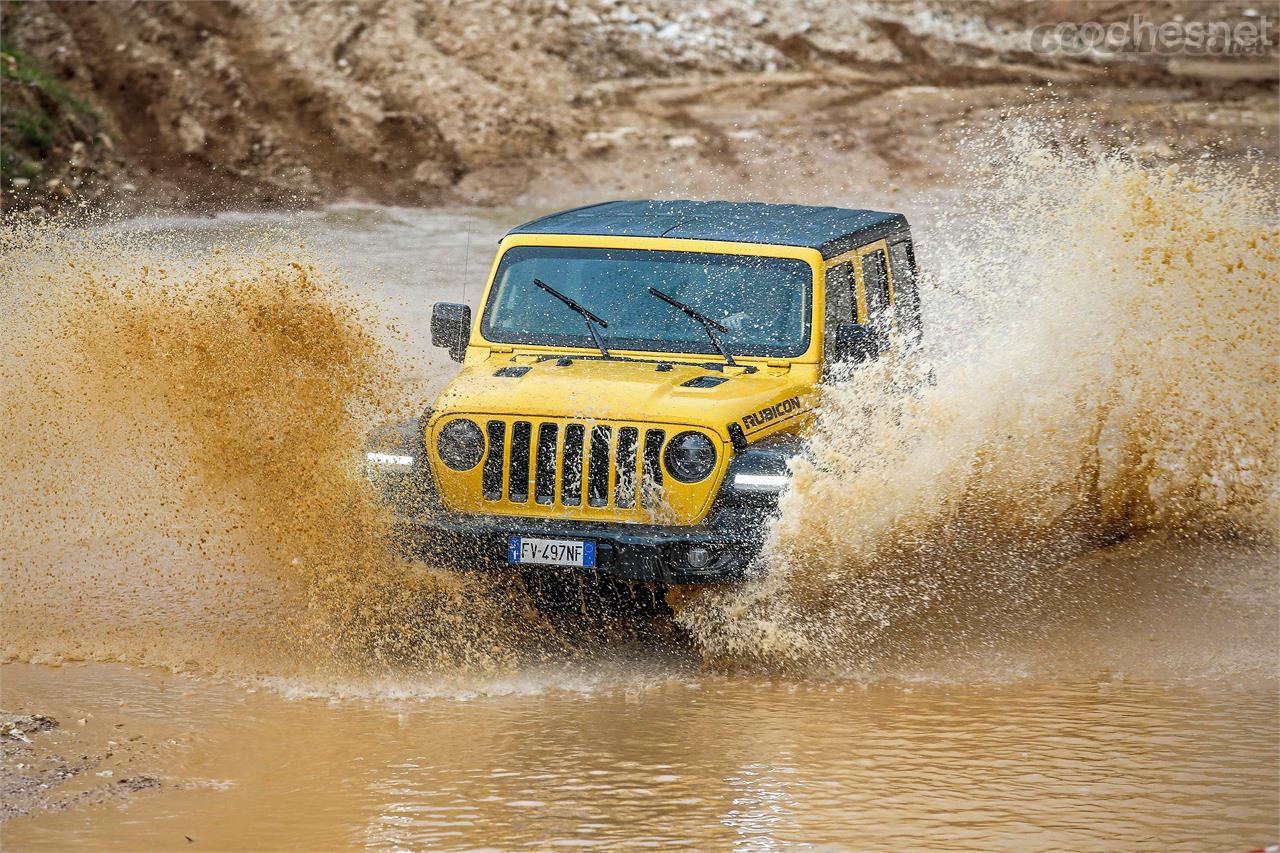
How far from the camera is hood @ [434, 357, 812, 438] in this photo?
7.75m

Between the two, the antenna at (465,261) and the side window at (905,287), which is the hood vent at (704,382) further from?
the antenna at (465,261)

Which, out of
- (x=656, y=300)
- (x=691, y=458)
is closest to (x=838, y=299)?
(x=656, y=300)

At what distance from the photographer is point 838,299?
28.8 ft

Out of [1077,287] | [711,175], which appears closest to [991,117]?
[711,175]

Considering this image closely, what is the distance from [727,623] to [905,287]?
9.23 feet

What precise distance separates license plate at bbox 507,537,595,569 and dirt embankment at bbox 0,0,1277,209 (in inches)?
554

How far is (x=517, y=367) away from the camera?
27.3ft

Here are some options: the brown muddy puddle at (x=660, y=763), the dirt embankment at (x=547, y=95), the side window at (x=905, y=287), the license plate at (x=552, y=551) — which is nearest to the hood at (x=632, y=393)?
the license plate at (x=552, y=551)

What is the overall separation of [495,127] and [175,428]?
15.6 m

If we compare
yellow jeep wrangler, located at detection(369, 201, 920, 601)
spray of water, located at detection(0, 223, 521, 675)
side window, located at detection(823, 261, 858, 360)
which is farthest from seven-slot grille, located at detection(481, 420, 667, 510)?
side window, located at detection(823, 261, 858, 360)

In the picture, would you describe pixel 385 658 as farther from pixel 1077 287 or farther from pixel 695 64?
Answer: pixel 695 64

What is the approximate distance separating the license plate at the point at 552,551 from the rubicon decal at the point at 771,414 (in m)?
0.96

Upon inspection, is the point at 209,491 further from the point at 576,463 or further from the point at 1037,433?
the point at 1037,433

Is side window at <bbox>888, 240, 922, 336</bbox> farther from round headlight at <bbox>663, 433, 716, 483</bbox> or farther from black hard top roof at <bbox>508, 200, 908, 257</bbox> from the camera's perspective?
round headlight at <bbox>663, 433, 716, 483</bbox>
